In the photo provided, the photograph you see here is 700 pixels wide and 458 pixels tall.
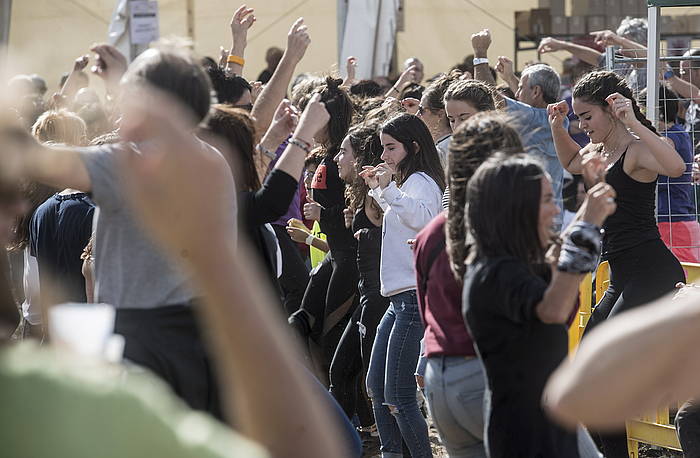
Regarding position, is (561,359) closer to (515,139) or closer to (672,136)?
(515,139)

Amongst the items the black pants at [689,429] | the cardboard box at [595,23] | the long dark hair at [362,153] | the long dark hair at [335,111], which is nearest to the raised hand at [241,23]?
the long dark hair at [335,111]

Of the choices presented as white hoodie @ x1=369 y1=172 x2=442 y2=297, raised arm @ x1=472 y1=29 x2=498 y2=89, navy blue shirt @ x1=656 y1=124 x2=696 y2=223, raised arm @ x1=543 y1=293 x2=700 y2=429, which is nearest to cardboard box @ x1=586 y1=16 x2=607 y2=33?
raised arm @ x1=472 y1=29 x2=498 y2=89

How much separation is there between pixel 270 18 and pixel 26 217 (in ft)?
25.2

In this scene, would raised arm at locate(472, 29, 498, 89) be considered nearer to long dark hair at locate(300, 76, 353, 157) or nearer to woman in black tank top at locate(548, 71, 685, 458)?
long dark hair at locate(300, 76, 353, 157)

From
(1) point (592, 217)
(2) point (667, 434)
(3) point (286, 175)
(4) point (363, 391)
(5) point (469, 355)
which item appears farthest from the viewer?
(4) point (363, 391)

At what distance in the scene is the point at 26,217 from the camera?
483 cm

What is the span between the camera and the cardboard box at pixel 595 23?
1179 centimetres

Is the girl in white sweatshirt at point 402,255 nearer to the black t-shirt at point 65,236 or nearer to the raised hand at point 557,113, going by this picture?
the raised hand at point 557,113

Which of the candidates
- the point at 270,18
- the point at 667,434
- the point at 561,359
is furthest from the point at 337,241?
the point at 270,18

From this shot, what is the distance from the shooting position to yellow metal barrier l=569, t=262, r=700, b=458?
4.72 metres

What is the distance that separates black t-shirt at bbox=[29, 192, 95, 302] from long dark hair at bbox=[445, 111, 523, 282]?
1936 mm

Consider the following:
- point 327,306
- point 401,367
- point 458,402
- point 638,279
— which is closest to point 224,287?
point 458,402

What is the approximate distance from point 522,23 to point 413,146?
759 cm

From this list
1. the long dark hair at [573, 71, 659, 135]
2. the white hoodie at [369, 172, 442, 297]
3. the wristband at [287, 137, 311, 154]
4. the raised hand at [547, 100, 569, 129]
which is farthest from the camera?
the raised hand at [547, 100, 569, 129]
